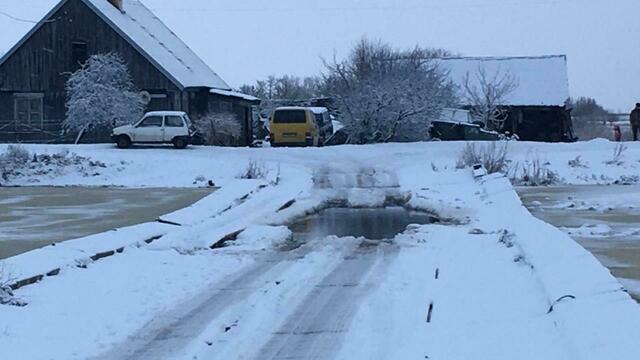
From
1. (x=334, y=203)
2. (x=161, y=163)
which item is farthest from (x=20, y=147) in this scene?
(x=334, y=203)

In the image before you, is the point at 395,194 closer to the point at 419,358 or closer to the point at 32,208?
the point at 32,208

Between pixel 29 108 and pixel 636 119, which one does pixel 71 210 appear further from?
pixel 29 108

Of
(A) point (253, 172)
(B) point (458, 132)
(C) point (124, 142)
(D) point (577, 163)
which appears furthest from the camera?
(B) point (458, 132)

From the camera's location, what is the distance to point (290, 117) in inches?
1464

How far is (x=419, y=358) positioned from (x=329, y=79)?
116ft

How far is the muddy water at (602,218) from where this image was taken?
10.8 meters

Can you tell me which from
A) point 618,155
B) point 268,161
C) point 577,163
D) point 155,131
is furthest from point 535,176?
point 155,131

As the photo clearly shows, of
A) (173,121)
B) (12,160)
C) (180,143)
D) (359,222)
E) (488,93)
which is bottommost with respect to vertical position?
(359,222)

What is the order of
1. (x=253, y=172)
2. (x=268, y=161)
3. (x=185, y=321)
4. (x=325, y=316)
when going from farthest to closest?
(x=268, y=161)
(x=253, y=172)
(x=325, y=316)
(x=185, y=321)

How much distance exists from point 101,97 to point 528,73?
2847 cm

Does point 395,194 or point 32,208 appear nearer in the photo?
point 32,208

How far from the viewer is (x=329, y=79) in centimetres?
4162

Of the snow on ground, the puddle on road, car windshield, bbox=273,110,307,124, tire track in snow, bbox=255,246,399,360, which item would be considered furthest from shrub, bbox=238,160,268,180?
tire track in snow, bbox=255,246,399,360

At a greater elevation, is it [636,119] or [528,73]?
[528,73]
